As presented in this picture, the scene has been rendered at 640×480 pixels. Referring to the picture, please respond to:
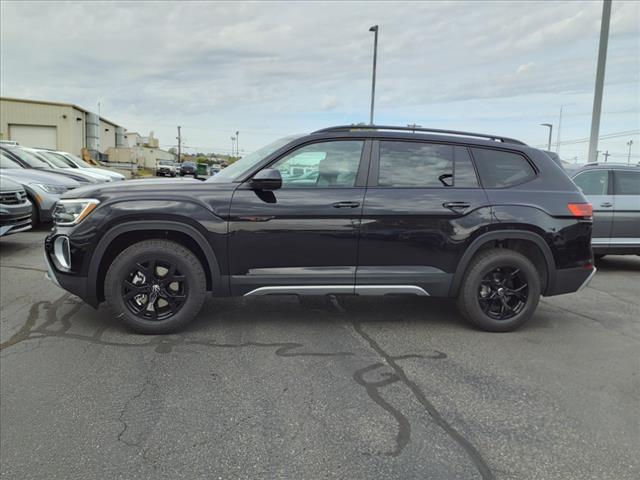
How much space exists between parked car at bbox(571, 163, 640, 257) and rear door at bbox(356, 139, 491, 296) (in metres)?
4.13

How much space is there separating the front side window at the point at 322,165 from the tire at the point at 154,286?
112 centimetres

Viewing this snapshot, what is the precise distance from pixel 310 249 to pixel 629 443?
8.54 ft

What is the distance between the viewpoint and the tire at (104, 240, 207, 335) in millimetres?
4145

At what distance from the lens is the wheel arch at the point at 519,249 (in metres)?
4.43

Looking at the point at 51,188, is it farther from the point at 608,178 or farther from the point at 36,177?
the point at 608,178

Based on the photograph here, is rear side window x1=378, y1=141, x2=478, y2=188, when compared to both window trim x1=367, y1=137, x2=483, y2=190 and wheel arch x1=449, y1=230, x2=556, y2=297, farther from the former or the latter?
wheel arch x1=449, y1=230, x2=556, y2=297

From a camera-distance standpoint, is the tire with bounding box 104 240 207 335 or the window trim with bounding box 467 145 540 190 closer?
the tire with bounding box 104 240 207 335

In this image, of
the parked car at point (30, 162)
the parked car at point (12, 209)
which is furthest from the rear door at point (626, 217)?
the parked car at point (30, 162)

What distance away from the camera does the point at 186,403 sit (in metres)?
3.14

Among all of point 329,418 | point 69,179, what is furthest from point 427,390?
point 69,179

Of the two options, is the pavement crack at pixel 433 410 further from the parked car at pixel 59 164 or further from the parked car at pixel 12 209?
the parked car at pixel 59 164

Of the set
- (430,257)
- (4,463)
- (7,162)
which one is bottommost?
(4,463)

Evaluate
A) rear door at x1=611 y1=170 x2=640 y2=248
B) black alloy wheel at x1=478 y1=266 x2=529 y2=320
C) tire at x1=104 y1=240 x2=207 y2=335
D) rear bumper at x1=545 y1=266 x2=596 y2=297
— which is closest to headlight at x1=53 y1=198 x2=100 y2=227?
tire at x1=104 y1=240 x2=207 y2=335

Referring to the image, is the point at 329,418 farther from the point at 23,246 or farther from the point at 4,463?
the point at 23,246
